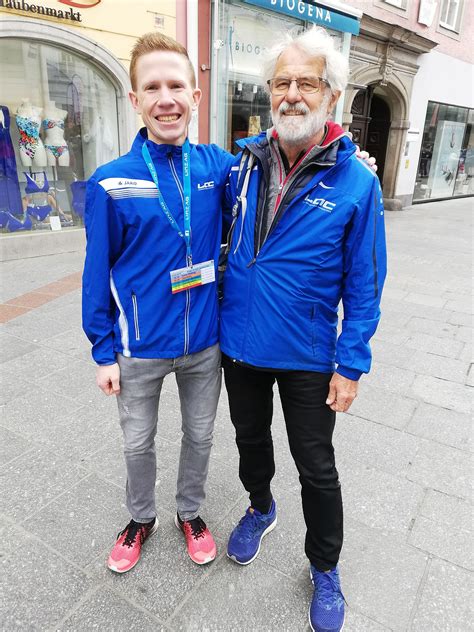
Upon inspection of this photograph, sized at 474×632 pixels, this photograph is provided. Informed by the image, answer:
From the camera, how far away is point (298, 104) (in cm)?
157

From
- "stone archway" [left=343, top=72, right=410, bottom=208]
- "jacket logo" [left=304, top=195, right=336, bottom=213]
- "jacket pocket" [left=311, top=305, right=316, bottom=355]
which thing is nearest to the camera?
"jacket logo" [left=304, top=195, right=336, bottom=213]

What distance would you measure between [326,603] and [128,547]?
844 millimetres

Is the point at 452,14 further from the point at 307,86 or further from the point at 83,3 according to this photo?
the point at 307,86

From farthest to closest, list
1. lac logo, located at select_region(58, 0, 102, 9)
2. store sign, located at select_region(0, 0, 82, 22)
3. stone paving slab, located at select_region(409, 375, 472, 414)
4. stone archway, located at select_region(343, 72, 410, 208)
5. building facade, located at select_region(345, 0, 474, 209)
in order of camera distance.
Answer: stone archway, located at select_region(343, 72, 410, 208) → building facade, located at select_region(345, 0, 474, 209) → lac logo, located at select_region(58, 0, 102, 9) → store sign, located at select_region(0, 0, 82, 22) → stone paving slab, located at select_region(409, 375, 472, 414)

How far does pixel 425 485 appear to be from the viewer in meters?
2.54

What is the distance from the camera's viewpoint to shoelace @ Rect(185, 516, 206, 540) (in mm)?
2094

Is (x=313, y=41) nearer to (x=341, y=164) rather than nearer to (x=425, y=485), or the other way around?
(x=341, y=164)

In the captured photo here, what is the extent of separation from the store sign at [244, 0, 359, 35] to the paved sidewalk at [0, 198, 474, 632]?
303 inches

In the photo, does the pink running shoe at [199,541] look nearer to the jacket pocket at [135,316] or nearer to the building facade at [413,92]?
the jacket pocket at [135,316]

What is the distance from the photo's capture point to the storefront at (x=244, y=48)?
332 inches

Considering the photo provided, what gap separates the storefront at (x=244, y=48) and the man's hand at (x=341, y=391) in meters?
7.61

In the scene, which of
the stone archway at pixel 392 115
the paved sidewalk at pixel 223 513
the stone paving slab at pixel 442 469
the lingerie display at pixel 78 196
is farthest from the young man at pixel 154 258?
the stone archway at pixel 392 115

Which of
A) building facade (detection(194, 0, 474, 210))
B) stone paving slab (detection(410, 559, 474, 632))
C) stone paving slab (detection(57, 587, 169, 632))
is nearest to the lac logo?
building facade (detection(194, 0, 474, 210))

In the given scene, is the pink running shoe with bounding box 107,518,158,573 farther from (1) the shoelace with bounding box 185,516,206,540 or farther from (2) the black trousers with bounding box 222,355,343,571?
(2) the black trousers with bounding box 222,355,343,571
